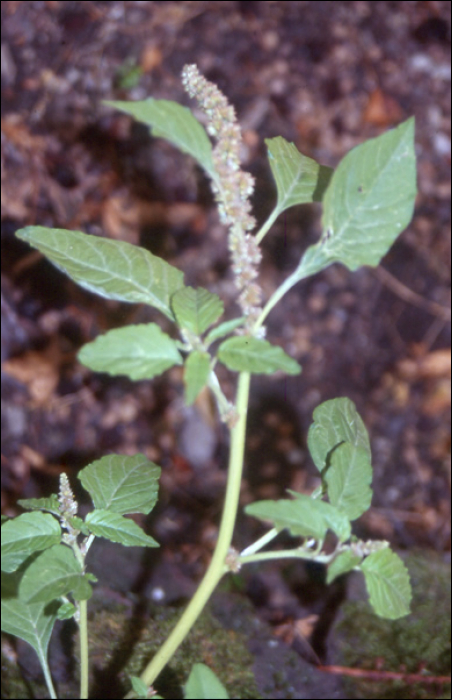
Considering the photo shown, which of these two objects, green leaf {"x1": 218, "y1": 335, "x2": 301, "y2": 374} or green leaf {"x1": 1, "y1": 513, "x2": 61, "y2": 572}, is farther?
green leaf {"x1": 1, "y1": 513, "x2": 61, "y2": 572}

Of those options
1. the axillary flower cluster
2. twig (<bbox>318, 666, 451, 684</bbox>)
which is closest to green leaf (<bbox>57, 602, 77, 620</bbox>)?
the axillary flower cluster

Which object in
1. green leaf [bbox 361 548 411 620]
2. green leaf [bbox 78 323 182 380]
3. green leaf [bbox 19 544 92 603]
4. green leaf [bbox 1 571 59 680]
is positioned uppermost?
green leaf [bbox 78 323 182 380]

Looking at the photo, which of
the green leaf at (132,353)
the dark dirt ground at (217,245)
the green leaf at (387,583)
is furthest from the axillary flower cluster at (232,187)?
the dark dirt ground at (217,245)

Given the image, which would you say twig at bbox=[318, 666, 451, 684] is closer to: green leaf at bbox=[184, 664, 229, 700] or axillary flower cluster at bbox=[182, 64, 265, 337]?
green leaf at bbox=[184, 664, 229, 700]

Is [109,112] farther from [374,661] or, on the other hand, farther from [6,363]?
[374,661]

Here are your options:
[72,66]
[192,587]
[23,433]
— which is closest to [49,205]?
[72,66]

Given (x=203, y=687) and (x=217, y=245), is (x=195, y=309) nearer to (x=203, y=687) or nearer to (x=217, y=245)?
(x=203, y=687)

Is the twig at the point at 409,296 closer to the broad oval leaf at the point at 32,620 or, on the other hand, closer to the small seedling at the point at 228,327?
the small seedling at the point at 228,327

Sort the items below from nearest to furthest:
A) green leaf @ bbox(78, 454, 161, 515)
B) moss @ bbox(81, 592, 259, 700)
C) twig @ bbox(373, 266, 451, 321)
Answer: green leaf @ bbox(78, 454, 161, 515)
moss @ bbox(81, 592, 259, 700)
twig @ bbox(373, 266, 451, 321)
